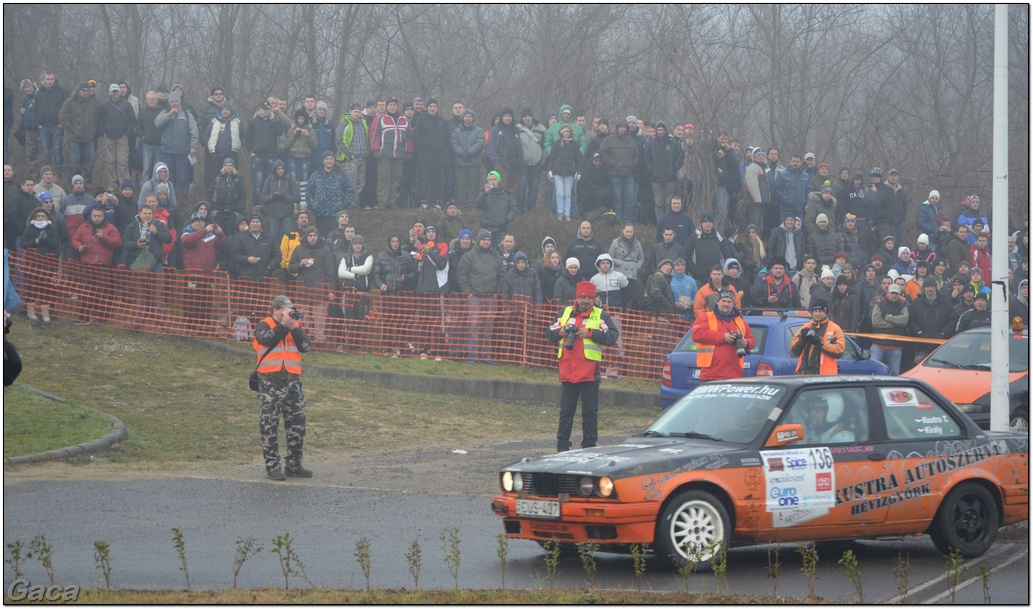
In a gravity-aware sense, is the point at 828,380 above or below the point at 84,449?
above

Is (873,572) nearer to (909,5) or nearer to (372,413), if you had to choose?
(372,413)

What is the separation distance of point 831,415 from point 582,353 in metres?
4.73

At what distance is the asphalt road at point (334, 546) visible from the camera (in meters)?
8.20

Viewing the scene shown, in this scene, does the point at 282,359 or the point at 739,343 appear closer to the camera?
the point at 282,359

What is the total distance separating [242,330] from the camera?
71.8 feet

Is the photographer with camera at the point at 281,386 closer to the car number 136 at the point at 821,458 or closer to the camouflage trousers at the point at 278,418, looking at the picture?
the camouflage trousers at the point at 278,418

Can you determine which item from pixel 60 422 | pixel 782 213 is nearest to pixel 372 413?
pixel 60 422

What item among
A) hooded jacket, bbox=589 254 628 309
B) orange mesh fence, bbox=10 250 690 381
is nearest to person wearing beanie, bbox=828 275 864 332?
orange mesh fence, bbox=10 250 690 381

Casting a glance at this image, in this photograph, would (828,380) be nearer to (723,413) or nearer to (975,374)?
(723,413)

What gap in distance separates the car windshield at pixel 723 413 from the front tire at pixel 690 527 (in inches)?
27.1

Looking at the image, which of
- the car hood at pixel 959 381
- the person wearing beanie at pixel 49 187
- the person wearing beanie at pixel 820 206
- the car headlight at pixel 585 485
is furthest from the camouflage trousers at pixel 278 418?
the person wearing beanie at pixel 820 206

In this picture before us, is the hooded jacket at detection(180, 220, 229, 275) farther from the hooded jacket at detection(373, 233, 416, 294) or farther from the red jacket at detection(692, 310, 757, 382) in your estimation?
the red jacket at detection(692, 310, 757, 382)

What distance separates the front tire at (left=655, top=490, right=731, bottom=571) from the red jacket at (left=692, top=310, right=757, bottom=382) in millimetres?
5505

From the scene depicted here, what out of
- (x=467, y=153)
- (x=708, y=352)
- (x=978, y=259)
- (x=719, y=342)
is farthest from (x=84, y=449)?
(x=978, y=259)
